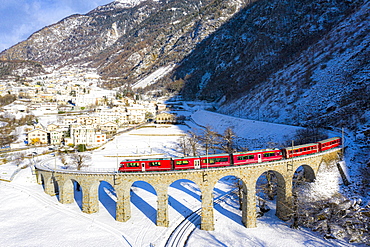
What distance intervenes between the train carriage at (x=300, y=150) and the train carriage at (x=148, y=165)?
1722 centimetres

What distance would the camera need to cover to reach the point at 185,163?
29.2 m

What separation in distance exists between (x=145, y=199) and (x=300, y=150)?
27270mm

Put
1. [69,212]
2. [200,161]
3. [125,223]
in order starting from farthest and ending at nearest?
[69,212]
[125,223]
[200,161]

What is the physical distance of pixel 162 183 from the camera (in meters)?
28.8

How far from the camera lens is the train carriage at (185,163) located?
2909 cm

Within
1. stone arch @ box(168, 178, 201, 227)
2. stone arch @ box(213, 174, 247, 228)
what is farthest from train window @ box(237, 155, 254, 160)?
stone arch @ box(168, 178, 201, 227)

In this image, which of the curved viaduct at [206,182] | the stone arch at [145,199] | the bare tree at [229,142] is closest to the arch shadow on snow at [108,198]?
the curved viaduct at [206,182]

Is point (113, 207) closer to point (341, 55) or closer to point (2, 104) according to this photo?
point (341, 55)

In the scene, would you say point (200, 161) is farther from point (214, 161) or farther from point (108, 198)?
point (108, 198)

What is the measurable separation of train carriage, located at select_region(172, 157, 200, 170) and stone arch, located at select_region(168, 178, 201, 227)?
626 centimetres

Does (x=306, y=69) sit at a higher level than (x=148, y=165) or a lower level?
higher

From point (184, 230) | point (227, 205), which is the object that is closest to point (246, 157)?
point (227, 205)

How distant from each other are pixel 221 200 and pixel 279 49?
128874mm

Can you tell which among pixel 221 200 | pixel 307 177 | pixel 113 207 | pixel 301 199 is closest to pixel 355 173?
pixel 307 177
